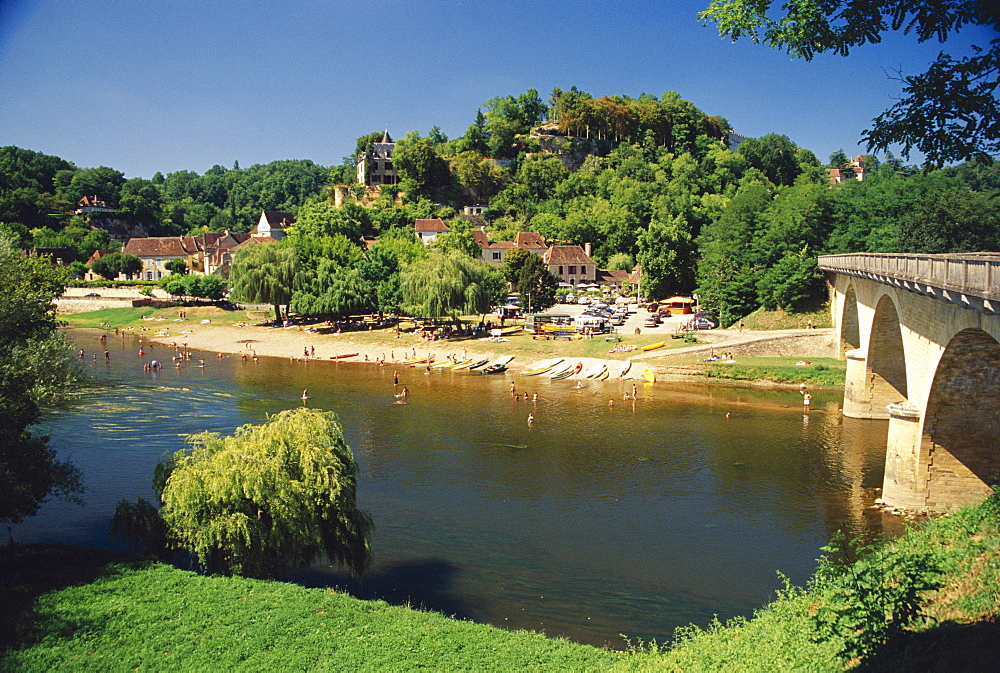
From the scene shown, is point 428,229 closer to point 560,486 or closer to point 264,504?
point 560,486

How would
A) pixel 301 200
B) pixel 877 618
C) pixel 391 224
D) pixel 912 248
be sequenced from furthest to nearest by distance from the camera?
1. pixel 301 200
2. pixel 391 224
3. pixel 912 248
4. pixel 877 618

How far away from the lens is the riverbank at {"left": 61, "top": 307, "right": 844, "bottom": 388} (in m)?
52.7

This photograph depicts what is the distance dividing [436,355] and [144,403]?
24.4 m

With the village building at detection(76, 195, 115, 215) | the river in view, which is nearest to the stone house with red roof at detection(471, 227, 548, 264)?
the river

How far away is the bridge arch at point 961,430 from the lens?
23969 millimetres

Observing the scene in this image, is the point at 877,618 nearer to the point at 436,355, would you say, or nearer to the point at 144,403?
the point at 144,403

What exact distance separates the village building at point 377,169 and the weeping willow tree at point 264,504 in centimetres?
11253

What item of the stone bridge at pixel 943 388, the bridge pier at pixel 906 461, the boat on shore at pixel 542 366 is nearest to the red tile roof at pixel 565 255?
the boat on shore at pixel 542 366

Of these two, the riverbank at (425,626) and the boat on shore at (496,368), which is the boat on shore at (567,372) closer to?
the boat on shore at (496,368)

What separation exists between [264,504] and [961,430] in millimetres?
24825

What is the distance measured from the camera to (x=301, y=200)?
634 feet

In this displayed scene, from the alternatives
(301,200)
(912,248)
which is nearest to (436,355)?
(912,248)

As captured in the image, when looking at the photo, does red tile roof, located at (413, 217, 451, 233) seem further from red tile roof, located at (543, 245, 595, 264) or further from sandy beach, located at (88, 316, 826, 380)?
sandy beach, located at (88, 316, 826, 380)

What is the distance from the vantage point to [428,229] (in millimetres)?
104750
